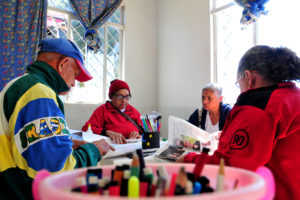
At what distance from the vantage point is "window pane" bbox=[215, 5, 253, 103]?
3223mm

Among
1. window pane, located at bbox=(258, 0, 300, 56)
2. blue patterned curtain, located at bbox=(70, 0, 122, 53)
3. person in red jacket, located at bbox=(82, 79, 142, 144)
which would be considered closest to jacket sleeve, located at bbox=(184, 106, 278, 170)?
person in red jacket, located at bbox=(82, 79, 142, 144)

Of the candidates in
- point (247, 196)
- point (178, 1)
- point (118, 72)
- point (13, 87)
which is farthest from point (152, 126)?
point (178, 1)

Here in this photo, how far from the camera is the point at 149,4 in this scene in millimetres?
4527

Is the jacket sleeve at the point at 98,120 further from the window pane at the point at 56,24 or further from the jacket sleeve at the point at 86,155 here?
the window pane at the point at 56,24

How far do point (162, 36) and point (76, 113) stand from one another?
89.4 inches

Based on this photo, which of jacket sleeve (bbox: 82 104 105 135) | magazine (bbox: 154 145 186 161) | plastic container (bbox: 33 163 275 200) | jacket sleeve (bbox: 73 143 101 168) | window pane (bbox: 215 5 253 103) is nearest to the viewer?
plastic container (bbox: 33 163 275 200)

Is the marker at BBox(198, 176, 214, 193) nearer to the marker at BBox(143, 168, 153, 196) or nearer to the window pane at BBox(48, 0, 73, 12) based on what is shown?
the marker at BBox(143, 168, 153, 196)

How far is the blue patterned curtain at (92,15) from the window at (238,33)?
5.84 feet

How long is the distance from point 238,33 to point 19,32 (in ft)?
10.2

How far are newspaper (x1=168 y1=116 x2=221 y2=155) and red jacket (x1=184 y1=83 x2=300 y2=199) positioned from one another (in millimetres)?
494

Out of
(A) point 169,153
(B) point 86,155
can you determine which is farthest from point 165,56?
(B) point 86,155

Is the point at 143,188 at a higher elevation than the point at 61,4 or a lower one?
lower

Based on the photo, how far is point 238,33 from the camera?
3.24 m

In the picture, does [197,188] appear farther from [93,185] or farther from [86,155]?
[86,155]
